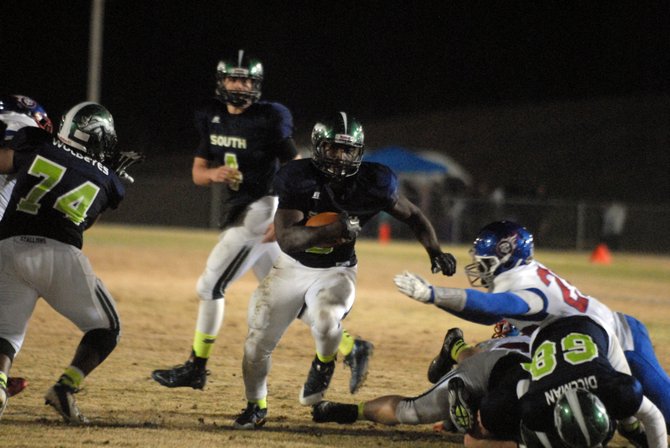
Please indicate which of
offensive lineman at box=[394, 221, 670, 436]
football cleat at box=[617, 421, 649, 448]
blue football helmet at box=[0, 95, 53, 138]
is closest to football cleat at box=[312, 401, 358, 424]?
offensive lineman at box=[394, 221, 670, 436]

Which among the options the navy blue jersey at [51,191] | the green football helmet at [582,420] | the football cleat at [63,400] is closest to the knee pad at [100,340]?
the football cleat at [63,400]

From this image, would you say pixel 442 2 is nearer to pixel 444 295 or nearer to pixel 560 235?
pixel 560 235

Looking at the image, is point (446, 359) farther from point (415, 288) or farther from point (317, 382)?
point (415, 288)

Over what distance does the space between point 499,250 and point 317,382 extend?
5.22 feet

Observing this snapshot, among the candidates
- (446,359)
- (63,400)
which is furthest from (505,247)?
(63,400)

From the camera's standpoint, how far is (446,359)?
20.0 feet

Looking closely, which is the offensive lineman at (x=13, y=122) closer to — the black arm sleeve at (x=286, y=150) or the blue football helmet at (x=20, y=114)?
the blue football helmet at (x=20, y=114)

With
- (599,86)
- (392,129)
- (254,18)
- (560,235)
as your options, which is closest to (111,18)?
(254,18)

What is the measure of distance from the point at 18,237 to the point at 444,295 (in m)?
2.48

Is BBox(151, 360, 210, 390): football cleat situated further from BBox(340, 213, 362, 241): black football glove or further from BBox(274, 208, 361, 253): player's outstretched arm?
BBox(340, 213, 362, 241): black football glove

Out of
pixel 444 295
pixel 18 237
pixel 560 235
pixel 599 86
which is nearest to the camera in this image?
pixel 444 295

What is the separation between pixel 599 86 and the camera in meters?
40.3

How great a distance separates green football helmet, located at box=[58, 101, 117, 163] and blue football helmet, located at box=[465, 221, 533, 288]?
229 centimetres

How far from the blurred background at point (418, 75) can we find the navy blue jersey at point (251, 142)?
87.0ft
